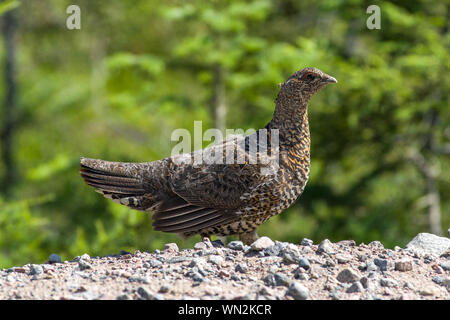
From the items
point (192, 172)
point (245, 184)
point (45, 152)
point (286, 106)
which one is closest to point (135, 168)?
point (192, 172)

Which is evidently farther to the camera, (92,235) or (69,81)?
(69,81)

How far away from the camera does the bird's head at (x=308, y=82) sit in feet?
21.4

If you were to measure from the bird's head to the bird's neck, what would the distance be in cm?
8

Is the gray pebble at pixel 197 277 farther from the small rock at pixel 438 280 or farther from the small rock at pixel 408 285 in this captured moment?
the small rock at pixel 438 280

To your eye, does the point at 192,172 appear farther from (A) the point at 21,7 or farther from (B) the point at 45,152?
(B) the point at 45,152

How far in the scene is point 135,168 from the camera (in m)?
6.78

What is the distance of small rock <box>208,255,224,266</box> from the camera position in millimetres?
5234

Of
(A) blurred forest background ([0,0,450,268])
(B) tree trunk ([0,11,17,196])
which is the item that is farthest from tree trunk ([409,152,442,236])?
(B) tree trunk ([0,11,17,196])

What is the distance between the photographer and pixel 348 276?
191 inches

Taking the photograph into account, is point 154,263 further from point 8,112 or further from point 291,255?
point 8,112

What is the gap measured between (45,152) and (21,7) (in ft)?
15.8

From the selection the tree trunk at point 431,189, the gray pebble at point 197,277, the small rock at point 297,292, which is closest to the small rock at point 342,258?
the small rock at point 297,292

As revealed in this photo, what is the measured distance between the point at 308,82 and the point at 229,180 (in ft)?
4.25

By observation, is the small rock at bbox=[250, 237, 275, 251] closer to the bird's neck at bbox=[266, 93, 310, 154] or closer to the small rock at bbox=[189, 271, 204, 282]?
the small rock at bbox=[189, 271, 204, 282]
